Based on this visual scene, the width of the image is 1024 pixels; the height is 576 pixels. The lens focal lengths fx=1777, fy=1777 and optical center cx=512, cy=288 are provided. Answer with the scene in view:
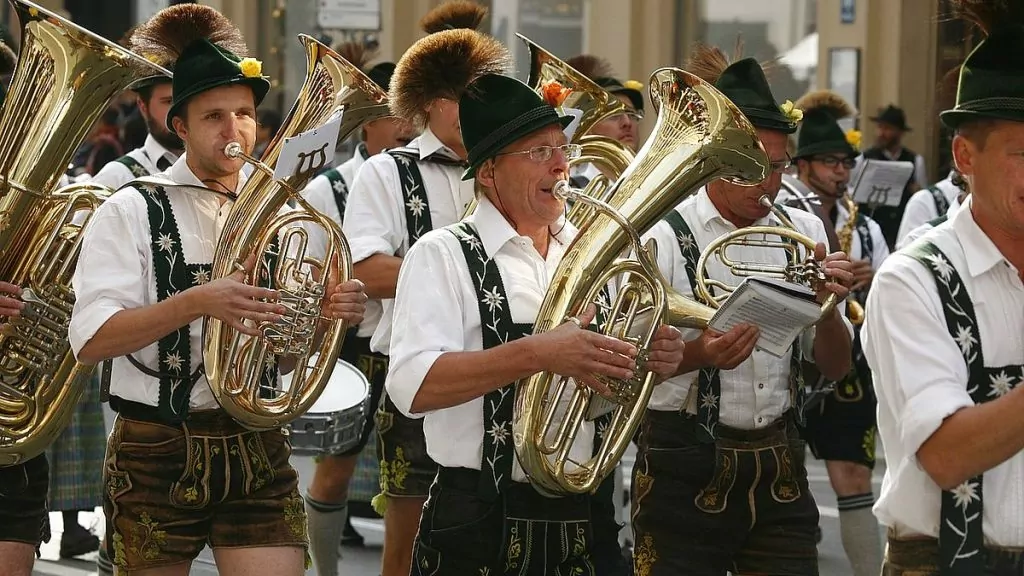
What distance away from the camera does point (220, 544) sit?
15.7 feet

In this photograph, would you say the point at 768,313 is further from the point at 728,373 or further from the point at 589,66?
the point at 589,66

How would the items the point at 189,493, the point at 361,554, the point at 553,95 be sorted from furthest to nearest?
the point at 361,554 < the point at 189,493 < the point at 553,95

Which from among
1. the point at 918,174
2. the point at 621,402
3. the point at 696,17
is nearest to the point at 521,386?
the point at 621,402

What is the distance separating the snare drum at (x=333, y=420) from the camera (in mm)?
5633

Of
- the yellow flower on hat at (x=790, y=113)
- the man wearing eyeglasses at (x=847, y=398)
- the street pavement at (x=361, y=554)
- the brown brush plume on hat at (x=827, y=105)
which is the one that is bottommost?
the street pavement at (x=361, y=554)

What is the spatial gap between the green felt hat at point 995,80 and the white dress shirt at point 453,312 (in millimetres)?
1166

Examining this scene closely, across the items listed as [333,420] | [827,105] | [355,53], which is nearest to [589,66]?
[827,105]

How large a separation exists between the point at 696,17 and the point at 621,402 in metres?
14.2

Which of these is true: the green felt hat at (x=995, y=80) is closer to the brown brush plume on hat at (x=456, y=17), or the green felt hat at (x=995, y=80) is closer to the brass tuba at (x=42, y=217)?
the brass tuba at (x=42, y=217)

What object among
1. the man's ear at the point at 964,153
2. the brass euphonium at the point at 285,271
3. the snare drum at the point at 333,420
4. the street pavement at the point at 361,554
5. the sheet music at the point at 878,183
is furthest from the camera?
the sheet music at the point at 878,183

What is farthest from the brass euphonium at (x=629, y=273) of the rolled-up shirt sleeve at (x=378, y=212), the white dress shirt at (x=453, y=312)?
the rolled-up shirt sleeve at (x=378, y=212)

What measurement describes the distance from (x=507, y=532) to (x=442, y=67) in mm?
1509

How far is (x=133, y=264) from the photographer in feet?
15.4

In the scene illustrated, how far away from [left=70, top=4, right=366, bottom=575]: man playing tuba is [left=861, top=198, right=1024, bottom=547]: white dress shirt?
5.67ft
